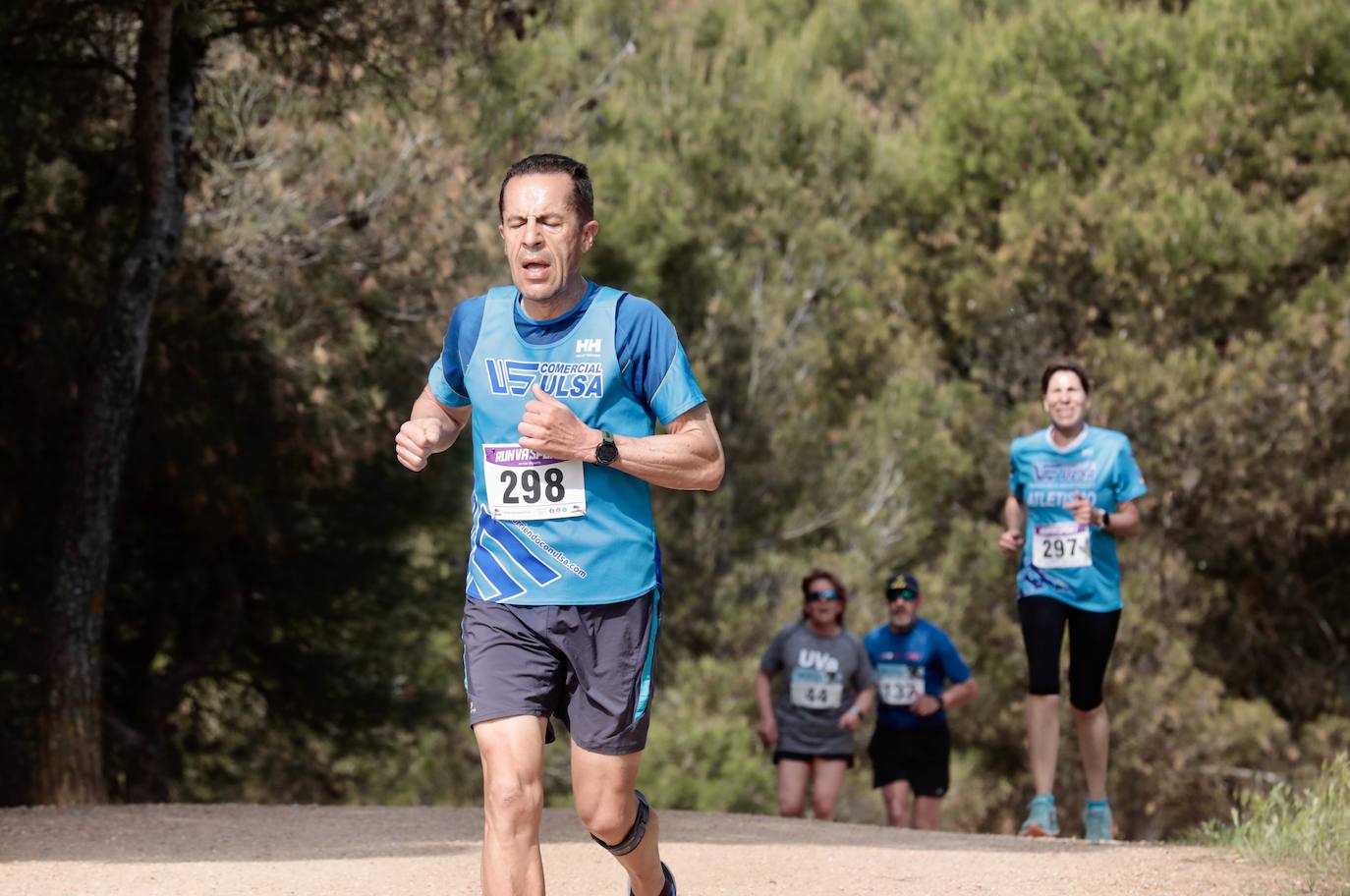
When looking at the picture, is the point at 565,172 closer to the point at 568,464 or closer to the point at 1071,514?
the point at 568,464

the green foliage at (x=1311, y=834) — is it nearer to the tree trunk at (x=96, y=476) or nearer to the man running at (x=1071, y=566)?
the man running at (x=1071, y=566)

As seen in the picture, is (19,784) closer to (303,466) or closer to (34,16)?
(303,466)

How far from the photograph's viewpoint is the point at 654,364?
457 centimetres

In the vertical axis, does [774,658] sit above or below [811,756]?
above

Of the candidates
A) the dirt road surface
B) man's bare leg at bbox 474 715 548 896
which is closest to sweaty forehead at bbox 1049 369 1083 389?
the dirt road surface

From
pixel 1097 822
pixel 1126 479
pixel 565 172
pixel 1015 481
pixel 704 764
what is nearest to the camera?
pixel 565 172

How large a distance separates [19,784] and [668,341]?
1277 cm

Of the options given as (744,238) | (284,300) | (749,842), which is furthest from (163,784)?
(744,238)

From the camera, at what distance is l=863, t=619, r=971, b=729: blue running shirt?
37.2ft

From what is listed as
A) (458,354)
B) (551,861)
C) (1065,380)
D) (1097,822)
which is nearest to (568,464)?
(458,354)

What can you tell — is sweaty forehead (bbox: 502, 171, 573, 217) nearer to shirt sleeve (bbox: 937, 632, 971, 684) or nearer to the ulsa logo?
the ulsa logo

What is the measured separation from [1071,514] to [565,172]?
14.3 feet

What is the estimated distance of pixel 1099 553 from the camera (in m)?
8.30

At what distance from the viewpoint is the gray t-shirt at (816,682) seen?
11234mm
